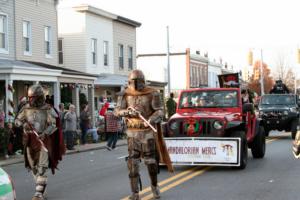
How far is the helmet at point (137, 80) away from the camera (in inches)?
333

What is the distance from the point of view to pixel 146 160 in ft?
27.7

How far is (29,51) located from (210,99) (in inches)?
619

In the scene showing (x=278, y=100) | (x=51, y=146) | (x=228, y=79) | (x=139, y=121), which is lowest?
(x=51, y=146)

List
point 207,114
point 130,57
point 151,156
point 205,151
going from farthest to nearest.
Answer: point 130,57 < point 207,114 < point 205,151 < point 151,156

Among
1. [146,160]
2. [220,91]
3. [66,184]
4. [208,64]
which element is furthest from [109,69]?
[208,64]

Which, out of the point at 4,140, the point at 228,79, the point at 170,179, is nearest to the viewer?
the point at 170,179

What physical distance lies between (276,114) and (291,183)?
→ 1262cm

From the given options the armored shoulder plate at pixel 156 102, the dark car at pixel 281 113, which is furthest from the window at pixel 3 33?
the armored shoulder plate at pixel 156 102

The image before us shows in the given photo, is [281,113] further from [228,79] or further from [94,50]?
[94,50]

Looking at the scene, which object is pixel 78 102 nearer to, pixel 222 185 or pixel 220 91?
pixel 220 91

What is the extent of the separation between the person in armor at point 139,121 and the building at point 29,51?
45.4 ft

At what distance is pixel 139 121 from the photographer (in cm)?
844

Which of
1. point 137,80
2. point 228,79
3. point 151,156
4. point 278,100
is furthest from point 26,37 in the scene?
point 151,156

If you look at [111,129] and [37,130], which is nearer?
[37,130]
